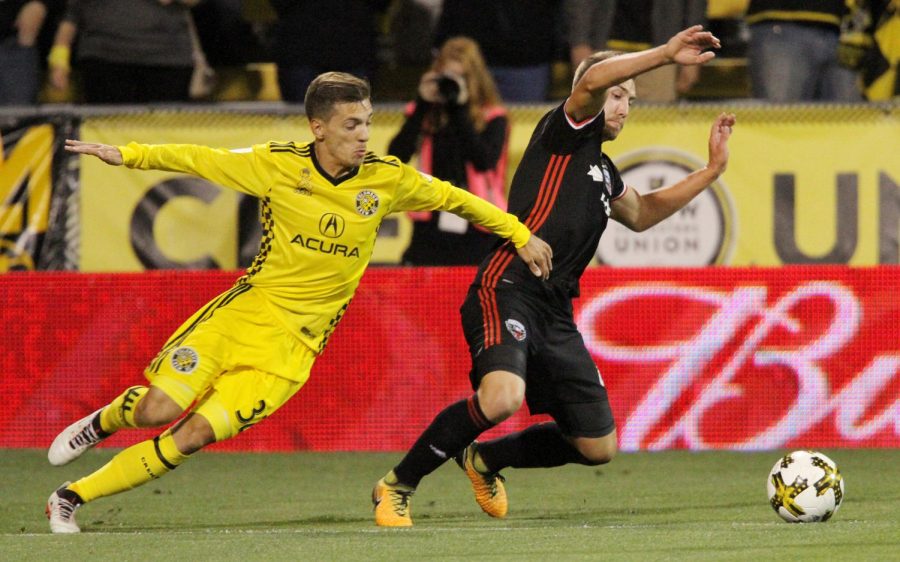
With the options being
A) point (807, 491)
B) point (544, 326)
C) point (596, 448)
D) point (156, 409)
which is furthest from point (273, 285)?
point (807, 491)

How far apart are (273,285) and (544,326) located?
1.14 metres

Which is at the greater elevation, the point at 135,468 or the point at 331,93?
the point at 331,93

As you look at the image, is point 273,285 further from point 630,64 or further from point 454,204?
point 630,64

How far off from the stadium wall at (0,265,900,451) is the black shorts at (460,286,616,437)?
8.96ft

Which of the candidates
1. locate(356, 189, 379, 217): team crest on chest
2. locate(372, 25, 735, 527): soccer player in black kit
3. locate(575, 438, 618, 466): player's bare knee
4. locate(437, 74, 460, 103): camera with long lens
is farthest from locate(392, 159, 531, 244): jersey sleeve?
locate(437, 74, 460, 103): camera with long lens

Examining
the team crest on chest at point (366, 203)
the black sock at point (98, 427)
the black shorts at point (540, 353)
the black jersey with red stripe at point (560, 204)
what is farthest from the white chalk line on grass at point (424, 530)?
the team crest on chest at point (366, 203)

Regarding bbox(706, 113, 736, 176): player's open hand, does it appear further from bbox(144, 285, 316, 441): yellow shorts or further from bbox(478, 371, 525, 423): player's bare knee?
bbox(144, 285, 316, 441): yellow shorts

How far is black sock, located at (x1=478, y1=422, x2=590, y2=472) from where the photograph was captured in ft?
23.7

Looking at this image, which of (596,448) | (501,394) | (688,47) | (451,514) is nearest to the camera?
(688,47)

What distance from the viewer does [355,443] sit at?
32.4ft

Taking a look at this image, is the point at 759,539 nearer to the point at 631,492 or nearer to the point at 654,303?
the point at 631,492

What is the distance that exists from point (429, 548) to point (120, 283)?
4.57 m

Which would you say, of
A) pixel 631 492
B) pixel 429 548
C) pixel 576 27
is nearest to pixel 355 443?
pixel 631 492

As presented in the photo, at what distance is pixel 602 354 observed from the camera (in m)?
9.86
